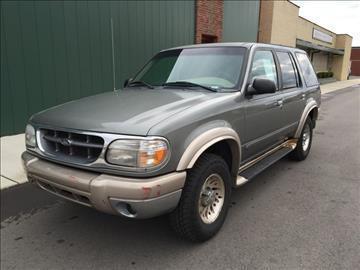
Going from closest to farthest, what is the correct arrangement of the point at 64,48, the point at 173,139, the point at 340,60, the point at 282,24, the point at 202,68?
1. the point at 173,139
2. the point at 202,68
3. the point at 64,48
4. the point at 282,24
5. the point at 340,60

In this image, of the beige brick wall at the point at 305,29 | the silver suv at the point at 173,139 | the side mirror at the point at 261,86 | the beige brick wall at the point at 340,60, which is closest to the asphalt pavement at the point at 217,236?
the silver suv at the point at 173,139

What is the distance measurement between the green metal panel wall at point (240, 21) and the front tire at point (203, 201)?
1080 centimetres

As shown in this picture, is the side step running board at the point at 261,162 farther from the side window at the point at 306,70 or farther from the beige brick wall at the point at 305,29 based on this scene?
the beige brick wall at the point at 305,29

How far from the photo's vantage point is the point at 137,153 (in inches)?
97.7

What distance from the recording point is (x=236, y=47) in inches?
154

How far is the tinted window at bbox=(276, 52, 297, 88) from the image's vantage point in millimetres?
4657

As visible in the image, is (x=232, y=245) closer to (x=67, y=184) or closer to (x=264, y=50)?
(x=67, y=184)

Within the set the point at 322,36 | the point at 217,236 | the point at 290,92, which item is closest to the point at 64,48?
the point at 290,92

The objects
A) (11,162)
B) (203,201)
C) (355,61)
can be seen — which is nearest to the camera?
(203,201)

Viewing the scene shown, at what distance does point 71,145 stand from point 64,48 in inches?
211

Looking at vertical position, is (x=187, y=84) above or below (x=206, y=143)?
above

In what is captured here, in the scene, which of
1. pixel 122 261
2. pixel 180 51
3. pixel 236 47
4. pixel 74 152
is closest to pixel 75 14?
pixel 180 51

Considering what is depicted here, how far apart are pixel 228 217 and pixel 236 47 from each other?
197 centimetres

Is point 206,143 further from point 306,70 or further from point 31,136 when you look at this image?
point 306,70
